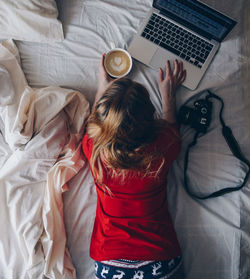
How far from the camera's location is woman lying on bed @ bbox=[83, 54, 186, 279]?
0.67 meters

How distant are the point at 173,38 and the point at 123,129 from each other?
0.50 metres

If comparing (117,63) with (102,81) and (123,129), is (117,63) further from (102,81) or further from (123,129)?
(123,129)

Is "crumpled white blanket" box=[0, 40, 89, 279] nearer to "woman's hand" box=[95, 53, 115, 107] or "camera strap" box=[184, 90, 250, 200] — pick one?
"woman's hand" box=[95, 53, 115, 107]

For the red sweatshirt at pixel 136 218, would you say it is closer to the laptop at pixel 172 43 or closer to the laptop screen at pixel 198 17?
the laptop at pixel 172 43

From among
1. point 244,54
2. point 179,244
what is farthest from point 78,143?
point 244,54

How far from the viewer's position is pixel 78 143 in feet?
2.90

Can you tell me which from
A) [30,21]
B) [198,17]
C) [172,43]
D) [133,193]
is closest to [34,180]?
[133,193]

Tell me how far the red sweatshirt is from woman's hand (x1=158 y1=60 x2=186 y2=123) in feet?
0.32

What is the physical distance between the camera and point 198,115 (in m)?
0.88

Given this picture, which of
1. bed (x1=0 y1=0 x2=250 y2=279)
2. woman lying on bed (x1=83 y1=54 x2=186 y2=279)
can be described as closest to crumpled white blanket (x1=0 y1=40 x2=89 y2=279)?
bed (x1=0 y1=0 x2=250 y2=279)

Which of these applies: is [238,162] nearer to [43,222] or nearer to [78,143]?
[78,143]

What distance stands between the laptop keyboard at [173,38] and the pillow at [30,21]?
36 centimetres

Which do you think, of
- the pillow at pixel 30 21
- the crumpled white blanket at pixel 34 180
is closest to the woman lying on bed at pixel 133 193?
the crumpled white blanket at pixel 34 180

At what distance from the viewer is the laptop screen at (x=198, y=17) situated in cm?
85
